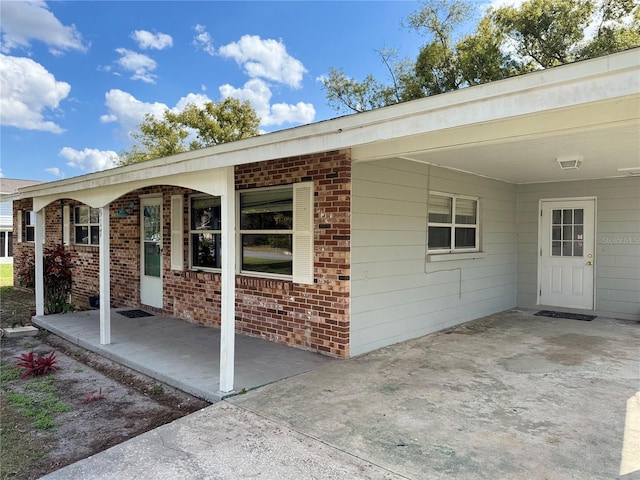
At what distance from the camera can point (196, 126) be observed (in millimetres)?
23109

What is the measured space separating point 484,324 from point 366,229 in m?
3.15

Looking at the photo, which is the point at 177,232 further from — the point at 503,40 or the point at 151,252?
the point at 503,40

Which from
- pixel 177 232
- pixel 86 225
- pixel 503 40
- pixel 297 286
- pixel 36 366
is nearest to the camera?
pixel 36 366

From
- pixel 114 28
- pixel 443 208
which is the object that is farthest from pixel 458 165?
pixel 114 28

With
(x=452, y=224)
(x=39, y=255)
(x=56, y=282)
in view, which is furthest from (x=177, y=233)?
(x=452, y=224)

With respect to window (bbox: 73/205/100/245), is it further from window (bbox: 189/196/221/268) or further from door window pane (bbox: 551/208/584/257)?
door window pane (bbox: 551/208/584/257)

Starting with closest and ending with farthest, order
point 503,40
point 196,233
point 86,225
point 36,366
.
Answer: point 36,366 < point 196,233 < point 86,225 < point 503,40

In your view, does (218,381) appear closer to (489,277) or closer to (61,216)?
(489,277)

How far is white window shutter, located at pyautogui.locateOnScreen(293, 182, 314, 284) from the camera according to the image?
5.15 meters

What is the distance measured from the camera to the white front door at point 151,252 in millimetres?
7629

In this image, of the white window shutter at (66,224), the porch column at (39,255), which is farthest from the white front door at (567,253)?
the white window shutter at (66,224)

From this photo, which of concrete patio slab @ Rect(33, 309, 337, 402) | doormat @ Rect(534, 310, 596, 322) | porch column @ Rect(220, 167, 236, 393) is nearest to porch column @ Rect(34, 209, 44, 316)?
concrete patio slab @ Rect(33, 309, 337, 402)

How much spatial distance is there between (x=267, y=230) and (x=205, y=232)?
1533mm

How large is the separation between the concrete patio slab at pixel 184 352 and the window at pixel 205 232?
1.06 m
